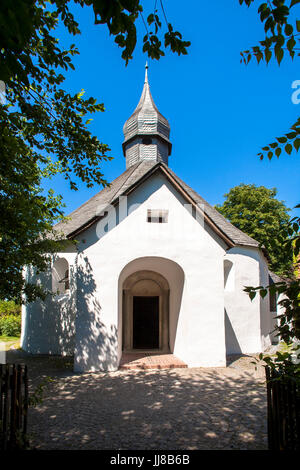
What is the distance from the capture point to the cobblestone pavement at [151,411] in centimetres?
501

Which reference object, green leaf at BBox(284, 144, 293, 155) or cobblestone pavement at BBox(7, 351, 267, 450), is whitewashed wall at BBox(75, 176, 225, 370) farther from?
green leaf at BBox(284, 144, 293, 155)

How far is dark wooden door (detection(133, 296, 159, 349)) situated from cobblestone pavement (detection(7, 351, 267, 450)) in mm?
3562

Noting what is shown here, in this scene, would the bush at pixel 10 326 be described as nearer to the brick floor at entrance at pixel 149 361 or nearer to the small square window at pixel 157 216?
the brick floor at entrance at pixel 149 361

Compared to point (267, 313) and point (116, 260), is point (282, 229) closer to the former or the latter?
point (116, 260)

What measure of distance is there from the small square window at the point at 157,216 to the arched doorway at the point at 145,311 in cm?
321

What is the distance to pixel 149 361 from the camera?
1094 cm

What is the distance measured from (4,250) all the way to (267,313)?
16144mm

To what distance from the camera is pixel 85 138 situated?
254 inches

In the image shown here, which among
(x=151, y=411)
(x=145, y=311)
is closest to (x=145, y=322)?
(x=145, y=311)

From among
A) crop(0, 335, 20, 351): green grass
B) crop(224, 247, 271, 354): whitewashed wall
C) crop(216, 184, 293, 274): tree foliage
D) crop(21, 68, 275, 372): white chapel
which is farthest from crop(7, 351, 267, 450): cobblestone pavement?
crop(216, 184, 293, 274): tree foliage

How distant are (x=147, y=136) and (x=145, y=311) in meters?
10.7

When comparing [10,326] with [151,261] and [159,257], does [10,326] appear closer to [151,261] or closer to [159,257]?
[151,261]

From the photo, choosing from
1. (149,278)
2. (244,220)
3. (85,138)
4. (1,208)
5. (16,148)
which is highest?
(244,220)
